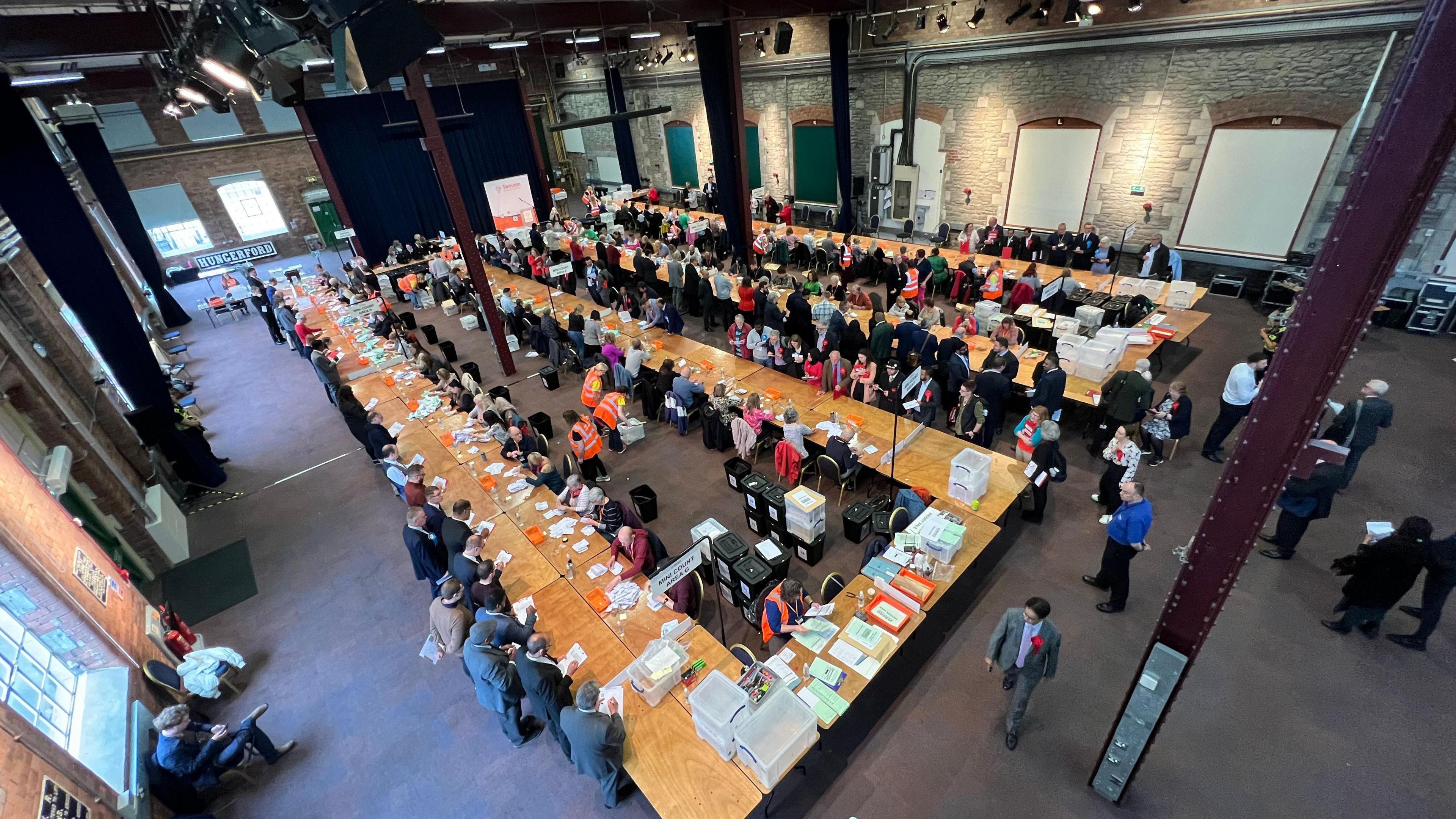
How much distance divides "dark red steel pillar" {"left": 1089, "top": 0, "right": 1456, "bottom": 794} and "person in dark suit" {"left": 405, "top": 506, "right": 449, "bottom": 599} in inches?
261

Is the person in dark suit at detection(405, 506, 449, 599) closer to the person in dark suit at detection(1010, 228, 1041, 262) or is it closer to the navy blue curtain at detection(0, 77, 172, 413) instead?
the navy blue curtain at detection(0, 77, 172, 413)

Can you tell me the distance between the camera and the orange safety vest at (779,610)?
5273 millimetres

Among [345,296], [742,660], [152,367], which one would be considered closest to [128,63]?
[345,296]

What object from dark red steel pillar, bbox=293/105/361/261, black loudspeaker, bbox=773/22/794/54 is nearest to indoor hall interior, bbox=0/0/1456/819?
black loudspeaker, bbox=773/22/794/54

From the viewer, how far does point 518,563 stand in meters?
6.20

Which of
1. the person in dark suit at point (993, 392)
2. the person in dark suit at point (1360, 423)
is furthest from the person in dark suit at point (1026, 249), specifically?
the person in dark suit at point (1360, 423)

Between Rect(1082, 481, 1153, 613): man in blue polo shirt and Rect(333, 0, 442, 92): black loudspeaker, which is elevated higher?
Rect(333, 0, 442, 92): black loudspeaker

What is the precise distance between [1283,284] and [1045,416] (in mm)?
8971

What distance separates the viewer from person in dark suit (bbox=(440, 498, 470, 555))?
616 centimetres

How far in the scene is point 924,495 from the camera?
21.8ft

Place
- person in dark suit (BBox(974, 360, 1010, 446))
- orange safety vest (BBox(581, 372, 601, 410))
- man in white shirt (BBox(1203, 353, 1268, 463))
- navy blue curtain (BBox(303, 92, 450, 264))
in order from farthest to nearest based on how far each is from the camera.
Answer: navy blue curtain (BBox(303, 92, 450, 264)) → orange safety vest (BBox(581, 372, 601, 410)) → person in dark suit (BBox(974, 360, 1010, 446)) → man in white shirt (BBox(1203, 353, 1268, 463))

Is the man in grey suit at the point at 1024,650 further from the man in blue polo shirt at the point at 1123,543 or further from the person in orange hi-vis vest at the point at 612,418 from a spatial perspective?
the person in orange hi-vis vest at the point at 612,418

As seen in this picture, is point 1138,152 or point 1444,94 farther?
point 1138,152

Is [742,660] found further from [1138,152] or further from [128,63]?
[128,63]
